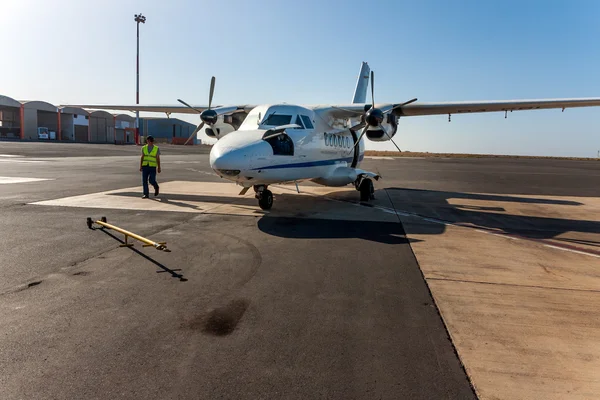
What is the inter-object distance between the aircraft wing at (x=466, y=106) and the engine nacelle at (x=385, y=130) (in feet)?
1.17

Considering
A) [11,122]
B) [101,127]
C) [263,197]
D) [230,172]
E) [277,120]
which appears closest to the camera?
[230,172]

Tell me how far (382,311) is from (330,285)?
104 centimetres

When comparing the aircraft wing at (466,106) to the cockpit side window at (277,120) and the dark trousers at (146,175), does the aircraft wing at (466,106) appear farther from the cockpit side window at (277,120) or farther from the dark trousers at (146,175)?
the dark trousers at (146,175)

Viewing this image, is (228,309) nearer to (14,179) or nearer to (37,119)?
(14,179)

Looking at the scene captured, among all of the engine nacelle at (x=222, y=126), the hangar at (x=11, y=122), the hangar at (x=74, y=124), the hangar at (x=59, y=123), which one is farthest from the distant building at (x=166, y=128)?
the engine nacelle at (x=222, y=126)

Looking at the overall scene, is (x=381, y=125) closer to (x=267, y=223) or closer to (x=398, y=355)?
(x=267, y=223)

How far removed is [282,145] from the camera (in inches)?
456

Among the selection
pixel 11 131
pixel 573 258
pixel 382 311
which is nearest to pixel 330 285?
pixel 382 311

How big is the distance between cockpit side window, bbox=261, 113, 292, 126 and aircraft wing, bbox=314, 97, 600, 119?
241 cm

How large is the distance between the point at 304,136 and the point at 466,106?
639 cm

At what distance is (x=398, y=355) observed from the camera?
152 inches

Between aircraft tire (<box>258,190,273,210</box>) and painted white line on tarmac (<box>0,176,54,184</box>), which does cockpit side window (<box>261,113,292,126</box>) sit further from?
painted white line on tarmac (<box>0,176,54,184</box>)

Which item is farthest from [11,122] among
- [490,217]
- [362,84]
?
[490,217]

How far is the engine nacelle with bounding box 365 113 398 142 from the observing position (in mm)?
14805
